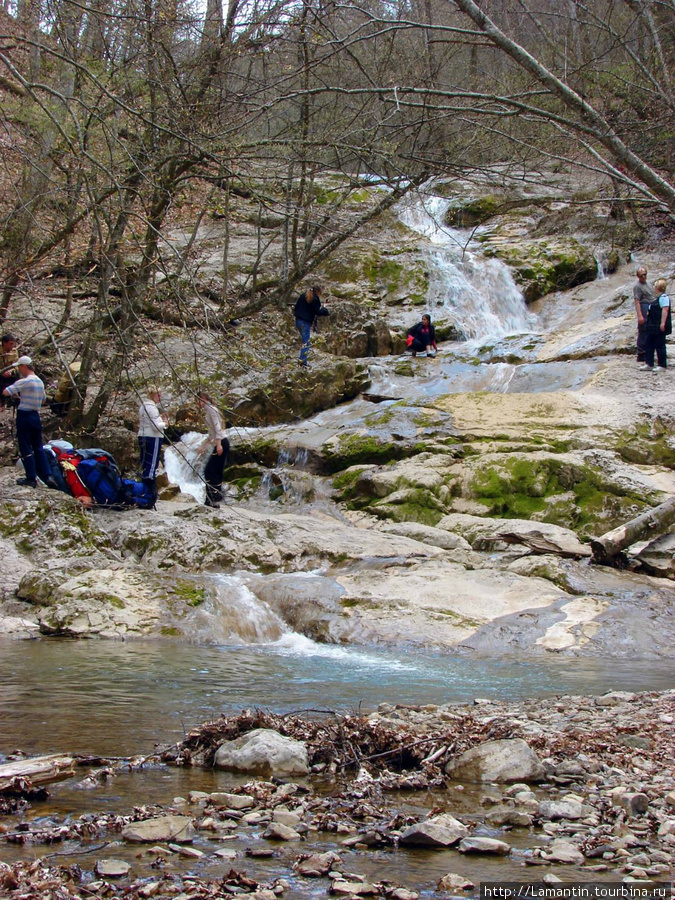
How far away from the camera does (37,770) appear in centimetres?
366

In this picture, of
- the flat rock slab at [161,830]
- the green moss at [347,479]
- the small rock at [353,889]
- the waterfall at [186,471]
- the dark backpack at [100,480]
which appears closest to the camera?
the small rock at [353,889]

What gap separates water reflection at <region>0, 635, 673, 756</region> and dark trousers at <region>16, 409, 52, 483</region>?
346 centimetres

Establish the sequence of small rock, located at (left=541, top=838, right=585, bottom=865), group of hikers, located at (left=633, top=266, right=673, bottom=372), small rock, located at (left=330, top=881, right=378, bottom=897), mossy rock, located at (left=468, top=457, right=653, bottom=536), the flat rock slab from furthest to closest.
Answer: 1. group of hikers, located at (left=633, top=266, right=673, bottom=372)
2. mossy rock, located at (left=468, top=457, right=653, bottom=536)
3. the flat rock slab
4. small rock, located at (left=541, top=838, right=585, bottom=865)
5. small rock, located at (left=330, top=881, right=378, bottom=897)

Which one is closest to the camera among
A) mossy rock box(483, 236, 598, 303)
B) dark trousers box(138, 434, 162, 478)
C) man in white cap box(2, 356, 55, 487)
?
man in white cap box(2, 356, 55, 487)

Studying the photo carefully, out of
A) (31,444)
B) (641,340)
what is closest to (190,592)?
(31,444)

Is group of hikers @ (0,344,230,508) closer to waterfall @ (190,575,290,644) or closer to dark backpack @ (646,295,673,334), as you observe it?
waterfall @ (190,575,290,644)

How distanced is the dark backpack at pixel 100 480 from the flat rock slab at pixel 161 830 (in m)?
8.78

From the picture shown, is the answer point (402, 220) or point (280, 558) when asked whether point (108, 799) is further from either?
point (402, 220)

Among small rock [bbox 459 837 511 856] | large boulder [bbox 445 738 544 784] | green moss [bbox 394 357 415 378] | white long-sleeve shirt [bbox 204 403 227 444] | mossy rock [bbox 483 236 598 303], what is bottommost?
large boulder [bbox 445 738 544 784]

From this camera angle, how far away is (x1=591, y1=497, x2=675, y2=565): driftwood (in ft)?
34.9

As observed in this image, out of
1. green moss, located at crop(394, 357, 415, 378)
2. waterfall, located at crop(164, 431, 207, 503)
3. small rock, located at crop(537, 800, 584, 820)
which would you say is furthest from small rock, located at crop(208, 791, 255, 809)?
green moss, located at crop(394, 357, 415, 378)

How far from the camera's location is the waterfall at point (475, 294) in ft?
71.7

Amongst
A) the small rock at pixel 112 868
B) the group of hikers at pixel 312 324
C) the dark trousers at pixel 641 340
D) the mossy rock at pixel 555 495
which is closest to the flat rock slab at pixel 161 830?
the small rock at pixel 112 868

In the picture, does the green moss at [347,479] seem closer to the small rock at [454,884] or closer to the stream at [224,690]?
the stream at [224,690]
